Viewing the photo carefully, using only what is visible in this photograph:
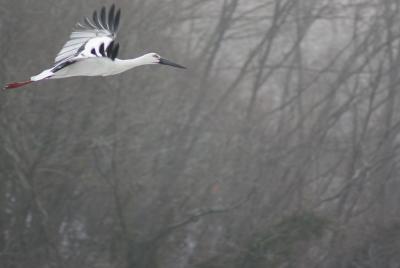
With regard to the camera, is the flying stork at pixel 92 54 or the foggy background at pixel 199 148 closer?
the flying stork at pixel 92 54

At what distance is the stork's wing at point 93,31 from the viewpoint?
10.4 m

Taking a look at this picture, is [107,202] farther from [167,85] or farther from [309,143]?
[309,143]

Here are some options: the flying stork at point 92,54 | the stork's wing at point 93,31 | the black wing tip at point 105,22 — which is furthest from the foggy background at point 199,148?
the black wing tip at point 105,22

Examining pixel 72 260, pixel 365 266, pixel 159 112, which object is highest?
pixel 159 112

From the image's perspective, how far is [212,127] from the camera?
17.8m

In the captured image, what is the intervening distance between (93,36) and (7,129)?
400 centimetres

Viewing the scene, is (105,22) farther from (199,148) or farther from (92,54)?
(199,148)

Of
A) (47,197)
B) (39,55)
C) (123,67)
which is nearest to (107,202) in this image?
(47,197)

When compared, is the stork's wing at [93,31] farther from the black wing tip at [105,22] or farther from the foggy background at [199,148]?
the foggy background at [199,148]

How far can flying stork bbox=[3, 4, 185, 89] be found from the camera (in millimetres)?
9750

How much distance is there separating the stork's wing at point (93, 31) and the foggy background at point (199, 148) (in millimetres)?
3009

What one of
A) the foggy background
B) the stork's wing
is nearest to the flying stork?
the stork's wing

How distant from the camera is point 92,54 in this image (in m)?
9.63

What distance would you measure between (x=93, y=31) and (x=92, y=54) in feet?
3.05
